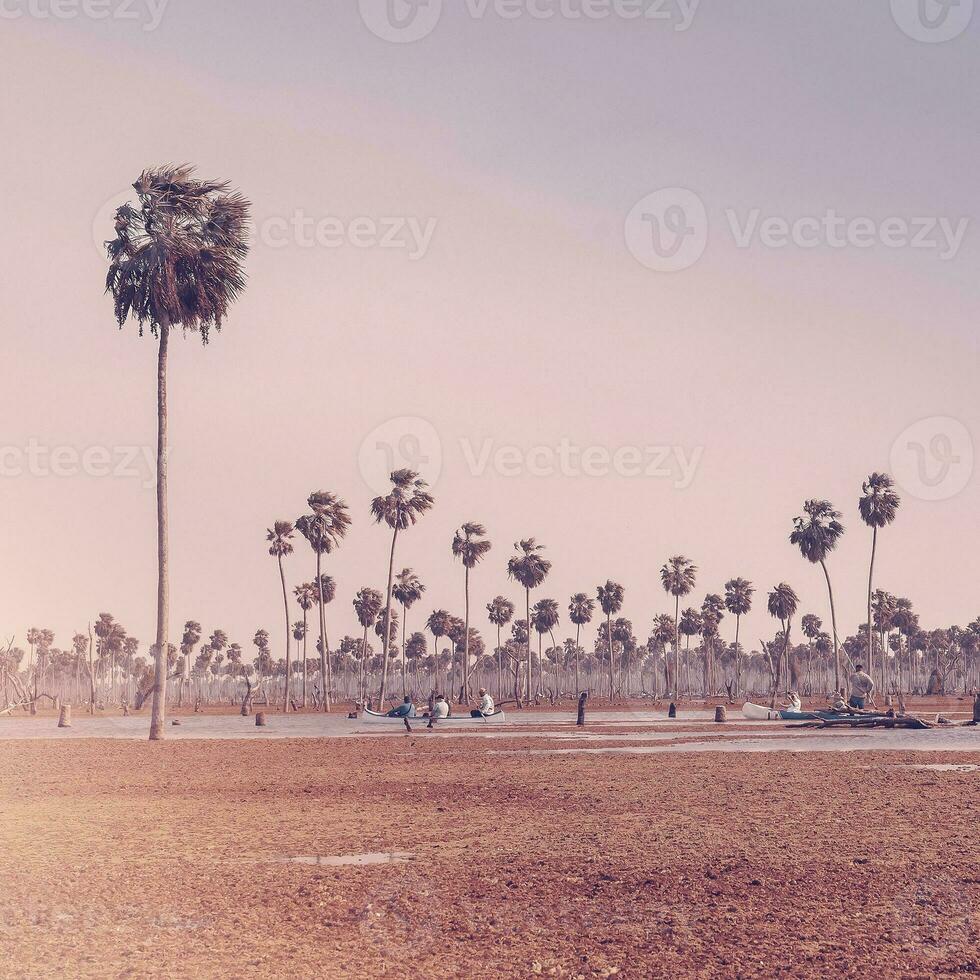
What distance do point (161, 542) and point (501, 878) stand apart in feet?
97.9

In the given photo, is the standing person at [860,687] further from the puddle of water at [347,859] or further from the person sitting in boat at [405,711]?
the puddle of water at [347,859]

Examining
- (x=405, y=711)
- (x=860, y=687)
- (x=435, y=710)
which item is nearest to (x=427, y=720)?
(x=435, y=710)

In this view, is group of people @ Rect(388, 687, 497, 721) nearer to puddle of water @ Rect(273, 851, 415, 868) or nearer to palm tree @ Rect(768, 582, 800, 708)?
puddle of water @ Rect(273, 851, 415, 868)

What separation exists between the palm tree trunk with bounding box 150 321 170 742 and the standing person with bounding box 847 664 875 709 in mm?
24860

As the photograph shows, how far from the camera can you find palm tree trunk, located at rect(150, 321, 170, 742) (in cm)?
3900

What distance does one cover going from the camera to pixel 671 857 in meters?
13.5

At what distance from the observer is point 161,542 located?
39719 mm

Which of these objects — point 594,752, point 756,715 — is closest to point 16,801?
point 594,752

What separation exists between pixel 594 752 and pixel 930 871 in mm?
20033

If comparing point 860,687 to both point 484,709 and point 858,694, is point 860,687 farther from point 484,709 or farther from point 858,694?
point 484,709

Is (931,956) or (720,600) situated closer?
(931,956)

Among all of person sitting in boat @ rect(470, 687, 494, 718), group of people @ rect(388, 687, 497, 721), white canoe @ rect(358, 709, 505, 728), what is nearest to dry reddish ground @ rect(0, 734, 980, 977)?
group of people @ rect(388, 687, 497, 721)

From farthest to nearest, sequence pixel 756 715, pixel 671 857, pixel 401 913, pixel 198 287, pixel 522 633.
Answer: pixel 522 633 → pixel 756 715 → pixel 198 287 → pixel 671 857 → pixel 401 913

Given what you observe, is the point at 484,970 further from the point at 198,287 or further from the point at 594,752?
the point at 198,287
